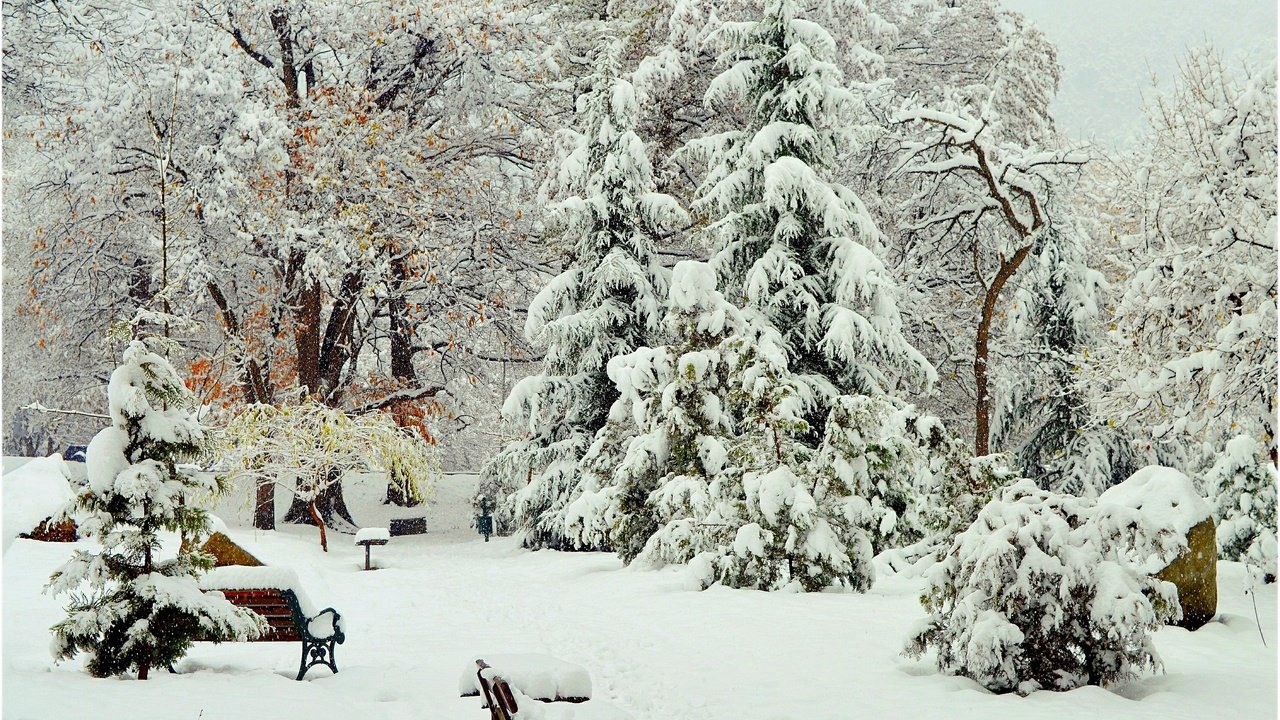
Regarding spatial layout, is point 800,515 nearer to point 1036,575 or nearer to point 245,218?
point 1036,575

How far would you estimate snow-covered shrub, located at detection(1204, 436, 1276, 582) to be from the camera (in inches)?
459

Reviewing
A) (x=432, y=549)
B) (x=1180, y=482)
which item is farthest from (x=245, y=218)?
(x=1180, y=482)

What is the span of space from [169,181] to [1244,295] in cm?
1816

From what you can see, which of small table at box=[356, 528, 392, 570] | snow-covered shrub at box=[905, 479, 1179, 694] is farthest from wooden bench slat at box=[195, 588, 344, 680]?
small table at box=[356, 528, 392, 570]

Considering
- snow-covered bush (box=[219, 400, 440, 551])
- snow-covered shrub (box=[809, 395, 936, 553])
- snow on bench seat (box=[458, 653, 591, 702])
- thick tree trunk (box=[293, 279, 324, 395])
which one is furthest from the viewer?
thick tree trunk (box=[293, 279, 324, 395])

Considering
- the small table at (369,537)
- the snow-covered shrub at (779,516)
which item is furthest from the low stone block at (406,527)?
the snow-covered shrub at (779,516)

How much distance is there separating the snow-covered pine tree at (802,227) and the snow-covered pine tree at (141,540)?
9629mm

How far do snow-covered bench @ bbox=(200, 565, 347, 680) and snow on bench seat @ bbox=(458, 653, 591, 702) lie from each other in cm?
228

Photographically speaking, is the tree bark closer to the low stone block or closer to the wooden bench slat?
the wooden bench slat

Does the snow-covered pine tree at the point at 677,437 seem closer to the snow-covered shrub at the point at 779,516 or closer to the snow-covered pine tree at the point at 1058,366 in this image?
the snow-covered shrub at the point at 779,516

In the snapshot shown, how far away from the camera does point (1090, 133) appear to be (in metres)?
16.9

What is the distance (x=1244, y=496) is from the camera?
11867 millimetres

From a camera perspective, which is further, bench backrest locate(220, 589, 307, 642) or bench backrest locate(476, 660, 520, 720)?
bench backrest locate(220, 589, 307, 642)

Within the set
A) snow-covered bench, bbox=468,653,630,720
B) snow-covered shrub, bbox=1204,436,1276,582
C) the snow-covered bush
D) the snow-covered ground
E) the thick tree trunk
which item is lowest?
the snow-covered ground
